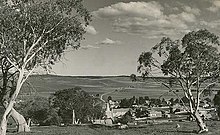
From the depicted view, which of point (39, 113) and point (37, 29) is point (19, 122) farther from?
point (39, 113)

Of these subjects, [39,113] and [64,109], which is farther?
[39,113]

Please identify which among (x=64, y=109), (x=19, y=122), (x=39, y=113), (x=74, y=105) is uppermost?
(x=74, y=105)

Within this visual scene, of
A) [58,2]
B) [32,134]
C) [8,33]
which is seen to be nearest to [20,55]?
[8,33]

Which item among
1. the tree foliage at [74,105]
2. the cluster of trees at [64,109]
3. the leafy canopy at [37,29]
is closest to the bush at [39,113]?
the cluster of trees at [64,109]

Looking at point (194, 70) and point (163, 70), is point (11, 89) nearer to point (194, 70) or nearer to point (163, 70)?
point (163, 70)

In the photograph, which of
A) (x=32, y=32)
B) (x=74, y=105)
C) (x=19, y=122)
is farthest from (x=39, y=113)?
(x=32, y=32)

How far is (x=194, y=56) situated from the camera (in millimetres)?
35062

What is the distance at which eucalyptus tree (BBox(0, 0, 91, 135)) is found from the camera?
27.0 metres

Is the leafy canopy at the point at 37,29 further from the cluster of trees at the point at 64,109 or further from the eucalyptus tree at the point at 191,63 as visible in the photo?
the cluster of trees at the point at 64,109

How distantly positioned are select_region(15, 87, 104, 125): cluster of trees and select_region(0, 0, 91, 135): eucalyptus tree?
184 feet

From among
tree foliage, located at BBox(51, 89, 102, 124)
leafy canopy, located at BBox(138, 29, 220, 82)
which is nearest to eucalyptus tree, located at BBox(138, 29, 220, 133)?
leafy canopy, located at BBox(138, 29, 220, 82)

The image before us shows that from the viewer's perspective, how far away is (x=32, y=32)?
97.7 ft

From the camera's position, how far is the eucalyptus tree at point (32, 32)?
88.5 feet

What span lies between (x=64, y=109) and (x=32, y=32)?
62.7 meters
